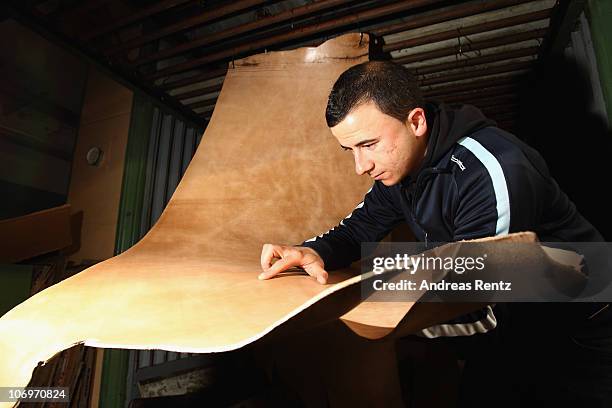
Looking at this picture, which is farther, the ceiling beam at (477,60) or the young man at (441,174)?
the ceiling beam at (477,60)

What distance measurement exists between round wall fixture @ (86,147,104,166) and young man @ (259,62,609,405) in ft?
7.11

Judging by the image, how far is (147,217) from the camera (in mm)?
2457

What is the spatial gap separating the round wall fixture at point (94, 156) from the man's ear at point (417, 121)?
241 cm

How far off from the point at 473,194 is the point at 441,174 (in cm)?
16

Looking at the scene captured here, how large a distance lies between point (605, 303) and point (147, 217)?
241 cm

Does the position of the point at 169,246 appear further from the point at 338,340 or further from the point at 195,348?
the point at 195,348

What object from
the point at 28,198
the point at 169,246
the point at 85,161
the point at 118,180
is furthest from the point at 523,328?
the point at 28,198

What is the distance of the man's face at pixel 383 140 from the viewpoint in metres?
1.06

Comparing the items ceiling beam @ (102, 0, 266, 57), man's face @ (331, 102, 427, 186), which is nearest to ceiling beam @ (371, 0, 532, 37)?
ceiling beam @ (102, 0, 266, 57)

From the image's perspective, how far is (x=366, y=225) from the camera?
1.39 m

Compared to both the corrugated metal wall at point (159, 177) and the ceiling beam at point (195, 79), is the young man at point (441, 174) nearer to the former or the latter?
the ceiling beam at point (195, 79)

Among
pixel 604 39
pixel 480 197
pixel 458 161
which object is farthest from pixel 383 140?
pixel 604 39

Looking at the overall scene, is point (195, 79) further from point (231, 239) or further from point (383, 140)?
point (383, 140)

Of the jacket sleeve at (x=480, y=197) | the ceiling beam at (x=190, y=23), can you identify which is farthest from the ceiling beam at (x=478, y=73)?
the jacket sleeve at (x=480, y=197)
